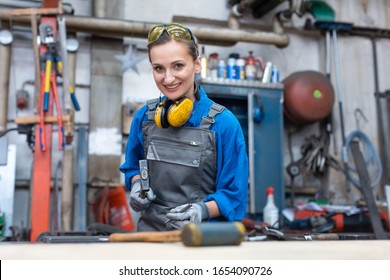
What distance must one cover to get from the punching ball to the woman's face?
2.66 m

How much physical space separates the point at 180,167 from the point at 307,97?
2.71 m

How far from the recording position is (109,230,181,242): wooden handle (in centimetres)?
74

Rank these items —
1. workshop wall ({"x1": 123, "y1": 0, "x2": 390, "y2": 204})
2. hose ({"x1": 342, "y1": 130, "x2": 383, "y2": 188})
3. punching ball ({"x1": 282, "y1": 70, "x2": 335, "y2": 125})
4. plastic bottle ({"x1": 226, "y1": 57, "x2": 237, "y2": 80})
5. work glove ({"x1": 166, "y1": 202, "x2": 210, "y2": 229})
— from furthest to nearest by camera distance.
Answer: workshop wall ({"x1": 123, "y1": 0, "x2": 390, "y2": 204}) → hose ({"x1": 342, "y1": 130, "x2": 383, "y2": 188}) → punching ball ({"x1": 282, "y1": 70, "x2": 335, "y2": 125}) → plastic bottle ({"x1": 226, "y1": 57, "x2": 237, "y2": 80}) → work glove ({"x1": 166, "y1": 202, "x2": 210, "y2": 229})

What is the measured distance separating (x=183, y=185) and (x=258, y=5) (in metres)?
3.18

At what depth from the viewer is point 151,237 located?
0.79 metres

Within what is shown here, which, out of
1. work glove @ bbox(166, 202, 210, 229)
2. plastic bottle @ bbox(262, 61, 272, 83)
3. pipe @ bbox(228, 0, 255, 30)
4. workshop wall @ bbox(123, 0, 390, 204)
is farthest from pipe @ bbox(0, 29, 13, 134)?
work glove @ bbox(166, 202, 210, 229)

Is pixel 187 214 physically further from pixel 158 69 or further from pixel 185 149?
pixel 158 69

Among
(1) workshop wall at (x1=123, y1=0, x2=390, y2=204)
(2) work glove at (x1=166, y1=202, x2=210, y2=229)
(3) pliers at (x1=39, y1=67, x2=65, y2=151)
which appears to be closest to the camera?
(2) work glove at (x1=166, y1=202, x2=210, y2=229)

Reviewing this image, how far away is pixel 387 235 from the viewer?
9.80ft

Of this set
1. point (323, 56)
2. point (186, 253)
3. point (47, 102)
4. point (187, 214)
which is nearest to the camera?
point (186, 253)

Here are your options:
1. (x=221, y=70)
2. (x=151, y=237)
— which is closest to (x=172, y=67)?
(x=151, y=237)

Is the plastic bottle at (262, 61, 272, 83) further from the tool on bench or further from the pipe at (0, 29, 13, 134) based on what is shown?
the tool on bench

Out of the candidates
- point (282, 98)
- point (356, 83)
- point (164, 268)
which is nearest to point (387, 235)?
point (282, 98)

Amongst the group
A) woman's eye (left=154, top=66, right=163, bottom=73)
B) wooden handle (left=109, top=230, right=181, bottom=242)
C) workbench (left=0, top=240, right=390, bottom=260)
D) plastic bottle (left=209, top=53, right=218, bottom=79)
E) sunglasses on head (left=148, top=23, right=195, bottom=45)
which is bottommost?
workbench (left=0, top=240, right=390, bottom=260)
